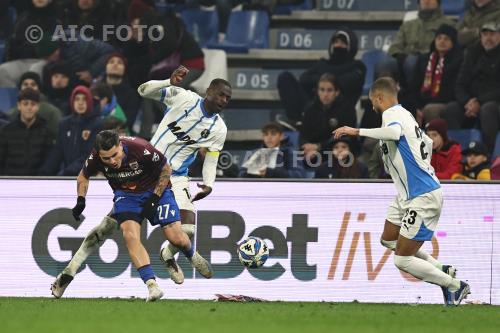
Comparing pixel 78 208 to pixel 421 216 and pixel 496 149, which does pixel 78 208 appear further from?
pixel 496 149

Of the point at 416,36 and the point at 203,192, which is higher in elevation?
the point at 416,36

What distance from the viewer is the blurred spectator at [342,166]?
623 inches

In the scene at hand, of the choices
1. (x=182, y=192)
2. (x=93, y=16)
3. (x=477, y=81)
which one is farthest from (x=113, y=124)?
(x=477, y=81)

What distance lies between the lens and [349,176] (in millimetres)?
15773

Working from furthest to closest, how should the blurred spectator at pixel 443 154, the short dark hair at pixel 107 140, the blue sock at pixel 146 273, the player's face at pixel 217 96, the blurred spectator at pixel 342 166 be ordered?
the blurred spectator at pixel 342 166 < the blurred spectator at pixel 443 154 < the player's face at pixel 217 96 < the blue sock at pixel 146 273 < the short dark hair at pixel 107 140

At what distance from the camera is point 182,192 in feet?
43.7

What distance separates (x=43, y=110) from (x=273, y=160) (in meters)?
3.63

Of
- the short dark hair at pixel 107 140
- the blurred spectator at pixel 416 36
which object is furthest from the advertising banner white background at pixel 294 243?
the blurred spectator at pixel 416 36

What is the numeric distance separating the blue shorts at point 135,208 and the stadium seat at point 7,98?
7.19 metres

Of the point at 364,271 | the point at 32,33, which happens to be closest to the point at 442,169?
the point at 364,271

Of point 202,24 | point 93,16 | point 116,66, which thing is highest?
point 93,16

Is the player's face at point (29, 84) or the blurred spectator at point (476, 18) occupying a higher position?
the blurred spectator at point (476, 18)

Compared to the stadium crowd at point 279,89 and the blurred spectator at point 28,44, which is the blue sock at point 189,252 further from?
the blurred spectator at point 28,44

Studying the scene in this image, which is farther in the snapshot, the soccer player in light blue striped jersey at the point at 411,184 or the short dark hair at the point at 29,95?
the short dark hair at the point at 29,95
